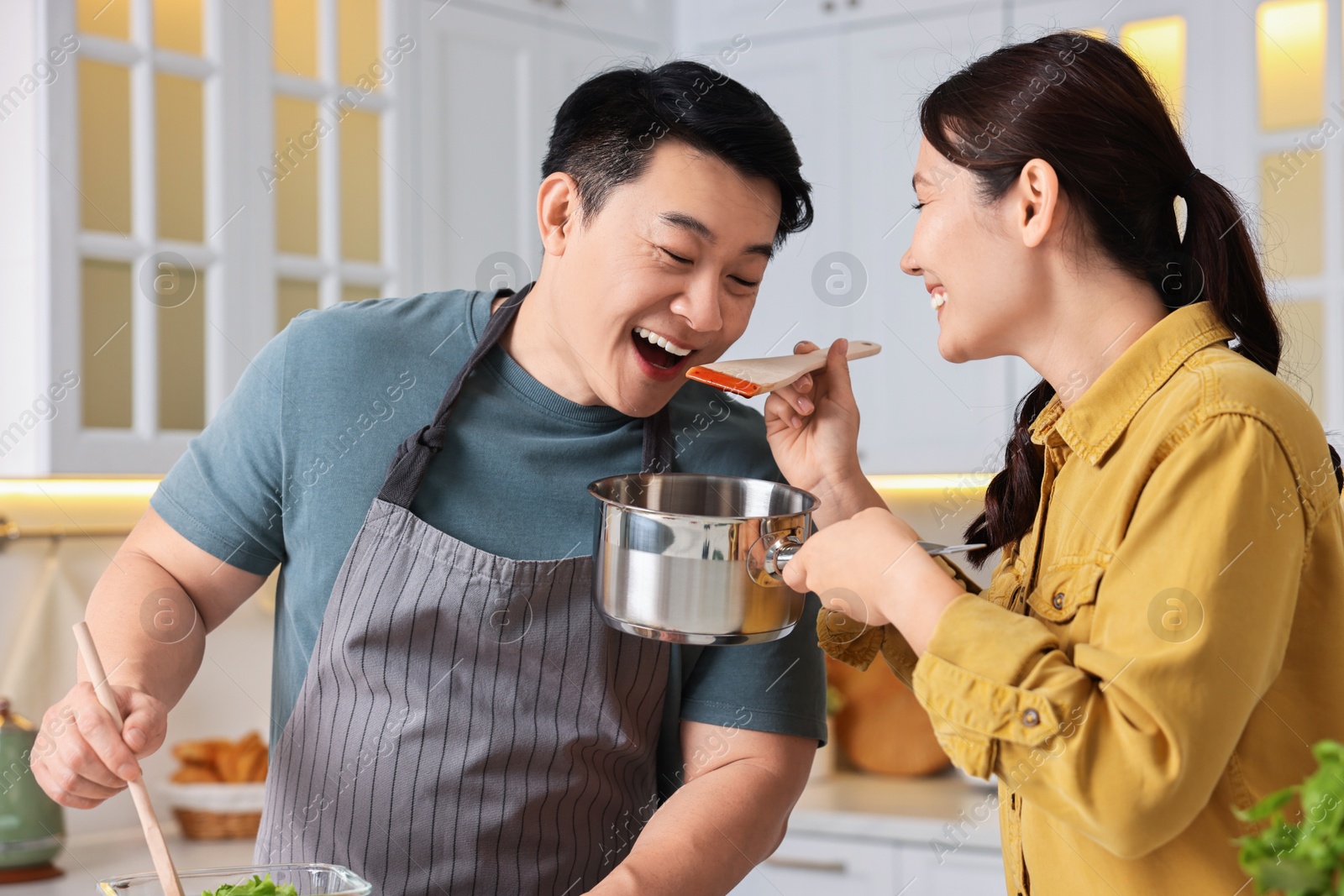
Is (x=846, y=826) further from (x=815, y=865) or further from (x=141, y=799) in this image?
(x=141, y=799)

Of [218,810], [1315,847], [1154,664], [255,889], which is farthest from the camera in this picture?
[218,810]

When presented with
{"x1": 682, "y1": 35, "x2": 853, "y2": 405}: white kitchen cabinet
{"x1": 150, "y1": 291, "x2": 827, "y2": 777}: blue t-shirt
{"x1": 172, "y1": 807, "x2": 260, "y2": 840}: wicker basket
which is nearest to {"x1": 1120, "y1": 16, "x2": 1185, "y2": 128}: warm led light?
{"x1": 682, "y1": 35, "x2": 853, "y2": 405}: white kitchen cabinet

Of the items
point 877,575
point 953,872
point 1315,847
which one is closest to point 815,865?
point 953,872

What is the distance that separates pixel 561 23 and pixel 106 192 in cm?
105

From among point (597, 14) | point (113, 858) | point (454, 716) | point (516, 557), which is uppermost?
point (597, 14)

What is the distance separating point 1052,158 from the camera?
93 centimetres

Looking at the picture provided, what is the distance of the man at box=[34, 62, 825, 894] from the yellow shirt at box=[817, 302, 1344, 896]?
39cm

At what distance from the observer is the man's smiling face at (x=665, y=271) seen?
42.8 inches

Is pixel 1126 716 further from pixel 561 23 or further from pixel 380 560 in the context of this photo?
pixel 561 23

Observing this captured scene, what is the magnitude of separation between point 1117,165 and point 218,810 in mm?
1861

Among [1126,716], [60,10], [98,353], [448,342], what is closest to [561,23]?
[60,10]

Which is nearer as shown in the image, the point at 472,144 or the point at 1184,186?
the point at 1184,186

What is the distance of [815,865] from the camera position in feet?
7.89

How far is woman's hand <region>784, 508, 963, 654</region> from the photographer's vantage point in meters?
0.82
